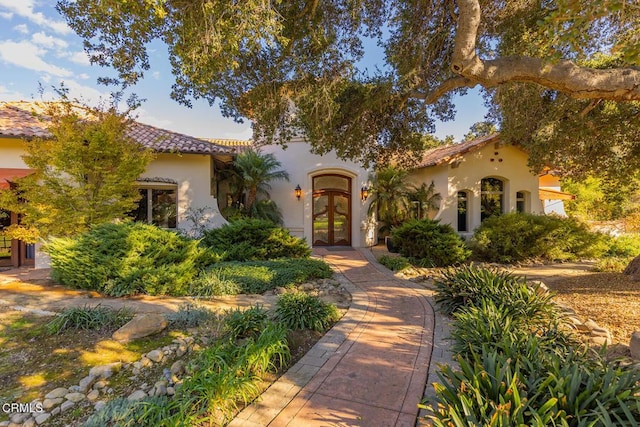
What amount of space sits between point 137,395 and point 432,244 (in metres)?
11.4

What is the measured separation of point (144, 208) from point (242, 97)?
8318 millimetres

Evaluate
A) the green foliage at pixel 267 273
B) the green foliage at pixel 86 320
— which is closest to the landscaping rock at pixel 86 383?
the green foliage at pixel 86 320

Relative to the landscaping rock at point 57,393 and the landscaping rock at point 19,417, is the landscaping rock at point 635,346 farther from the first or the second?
the landscaping rock at point 19,417

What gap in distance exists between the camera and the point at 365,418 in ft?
11.7

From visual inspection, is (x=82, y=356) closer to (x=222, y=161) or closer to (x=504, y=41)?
(x=504, y=41)

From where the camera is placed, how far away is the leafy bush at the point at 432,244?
1277 cm

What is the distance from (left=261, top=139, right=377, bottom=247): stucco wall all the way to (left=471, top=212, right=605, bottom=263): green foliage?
20.4 ft

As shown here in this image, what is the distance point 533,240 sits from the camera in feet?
48.9

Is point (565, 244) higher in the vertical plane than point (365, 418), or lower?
higher

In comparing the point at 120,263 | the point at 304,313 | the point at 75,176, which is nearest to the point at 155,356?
the point at 304,313

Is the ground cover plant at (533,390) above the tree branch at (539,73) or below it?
below

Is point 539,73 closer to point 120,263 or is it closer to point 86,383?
point 86,383

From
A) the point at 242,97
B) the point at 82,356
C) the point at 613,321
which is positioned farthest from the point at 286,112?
the point at 613,321

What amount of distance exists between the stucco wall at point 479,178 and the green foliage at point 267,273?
10.3 meters
